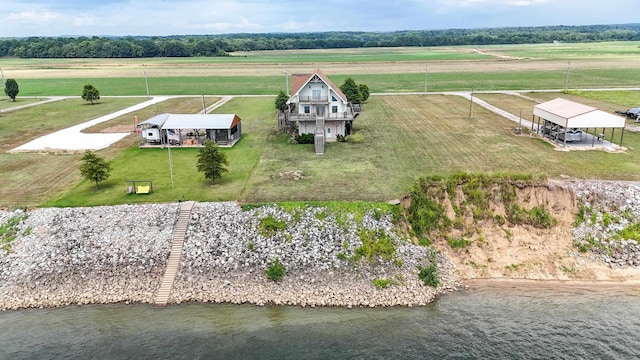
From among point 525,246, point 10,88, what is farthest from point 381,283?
point 10,88

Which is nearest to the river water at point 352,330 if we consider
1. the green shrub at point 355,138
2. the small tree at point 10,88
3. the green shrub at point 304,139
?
the green shrub at point 355,138

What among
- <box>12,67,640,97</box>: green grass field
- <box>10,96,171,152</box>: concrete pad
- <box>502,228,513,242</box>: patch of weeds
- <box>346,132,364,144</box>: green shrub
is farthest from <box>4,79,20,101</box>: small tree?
<box>502,228,513,242</box>: patch of weeds

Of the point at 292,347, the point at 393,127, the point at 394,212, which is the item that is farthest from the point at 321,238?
the point at 393,127

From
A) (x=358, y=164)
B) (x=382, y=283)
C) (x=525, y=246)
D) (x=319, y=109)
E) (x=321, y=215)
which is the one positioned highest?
(x=319, y=109)

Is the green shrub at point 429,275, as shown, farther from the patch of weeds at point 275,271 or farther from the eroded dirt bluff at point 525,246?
the patch of weeds at point 275,271

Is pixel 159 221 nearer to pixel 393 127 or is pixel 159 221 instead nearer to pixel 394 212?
pixel 394 212

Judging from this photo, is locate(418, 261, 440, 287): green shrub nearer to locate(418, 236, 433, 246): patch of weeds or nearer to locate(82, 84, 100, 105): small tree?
locate(418, 236, 433, 246): patch of weeds

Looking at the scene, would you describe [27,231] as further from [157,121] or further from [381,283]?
[381,283]
